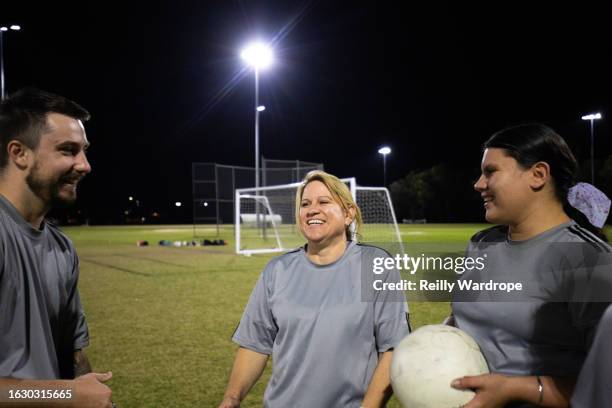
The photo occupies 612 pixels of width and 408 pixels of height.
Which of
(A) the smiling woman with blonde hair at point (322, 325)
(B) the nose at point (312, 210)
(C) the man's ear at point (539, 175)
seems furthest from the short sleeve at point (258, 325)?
(C) the man's ear at point (539, 175)

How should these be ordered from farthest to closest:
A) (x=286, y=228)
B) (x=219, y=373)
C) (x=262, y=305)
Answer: (x=286, y=228)
(x=219, y=373)
(x=262, y=305)

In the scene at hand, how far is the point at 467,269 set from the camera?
8.23 feet

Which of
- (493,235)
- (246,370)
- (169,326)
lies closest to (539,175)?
(493,235)

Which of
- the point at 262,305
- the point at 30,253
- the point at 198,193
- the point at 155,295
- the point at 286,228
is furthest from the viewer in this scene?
the point at 198,193

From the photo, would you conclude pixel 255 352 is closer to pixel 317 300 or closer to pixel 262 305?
pixel 262 305

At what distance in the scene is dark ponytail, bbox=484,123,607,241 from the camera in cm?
225

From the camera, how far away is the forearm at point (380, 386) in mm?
2371

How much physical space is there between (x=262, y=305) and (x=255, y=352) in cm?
25

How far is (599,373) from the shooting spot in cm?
119

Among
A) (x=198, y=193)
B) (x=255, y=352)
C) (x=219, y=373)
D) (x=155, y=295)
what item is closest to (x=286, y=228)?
(x=198, y=193)

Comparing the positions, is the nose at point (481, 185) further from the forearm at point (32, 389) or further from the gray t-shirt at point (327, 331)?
the forearm at point (32, 389)

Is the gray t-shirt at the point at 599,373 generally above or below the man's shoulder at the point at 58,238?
below

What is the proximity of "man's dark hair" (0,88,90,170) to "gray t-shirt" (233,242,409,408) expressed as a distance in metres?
1.28

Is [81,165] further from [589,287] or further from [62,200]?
[589,287]
